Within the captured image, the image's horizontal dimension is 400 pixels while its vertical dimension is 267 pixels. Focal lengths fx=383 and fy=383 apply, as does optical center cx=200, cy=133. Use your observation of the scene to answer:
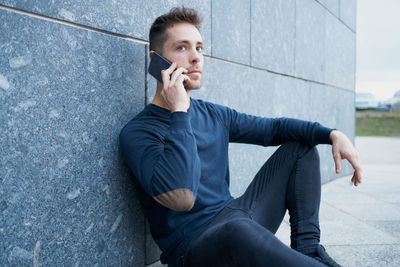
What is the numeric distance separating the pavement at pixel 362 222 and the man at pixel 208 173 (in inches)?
28.4

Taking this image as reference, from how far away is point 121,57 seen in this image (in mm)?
2383

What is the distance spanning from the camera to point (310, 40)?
594cm

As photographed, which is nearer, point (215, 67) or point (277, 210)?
point (277, 210)

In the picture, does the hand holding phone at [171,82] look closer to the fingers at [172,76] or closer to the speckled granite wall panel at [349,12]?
the fingers at [172,76]

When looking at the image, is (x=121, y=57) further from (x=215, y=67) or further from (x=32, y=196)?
(x=215, y=67)

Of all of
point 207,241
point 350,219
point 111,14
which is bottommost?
point 350,219

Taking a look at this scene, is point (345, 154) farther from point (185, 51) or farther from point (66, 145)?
point (66, 145)

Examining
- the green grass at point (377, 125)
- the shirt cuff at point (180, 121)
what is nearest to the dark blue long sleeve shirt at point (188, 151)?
the shirt cuff at point (180, 121)

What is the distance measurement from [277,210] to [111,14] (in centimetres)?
160

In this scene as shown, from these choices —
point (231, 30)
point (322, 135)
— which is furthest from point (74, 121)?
point (231, 30)

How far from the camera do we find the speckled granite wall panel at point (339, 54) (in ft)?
22.2

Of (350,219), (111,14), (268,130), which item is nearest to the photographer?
(111,14)

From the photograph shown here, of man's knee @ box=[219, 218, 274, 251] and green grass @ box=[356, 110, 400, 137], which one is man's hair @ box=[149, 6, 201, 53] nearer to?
man's knee @ box=[219, 218, 274, 251]

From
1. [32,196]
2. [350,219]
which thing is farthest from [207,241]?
[350,219]
